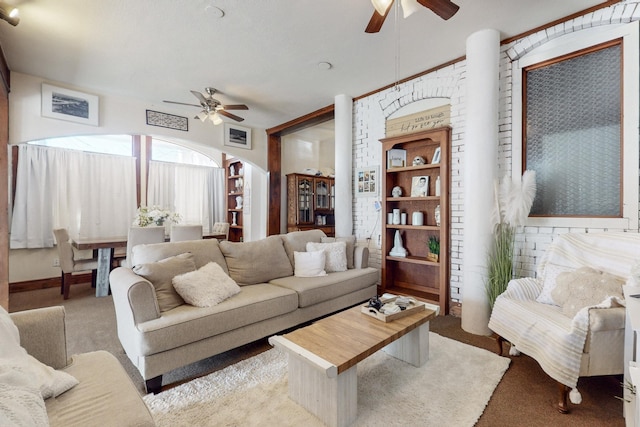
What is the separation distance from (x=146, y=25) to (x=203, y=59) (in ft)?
2.13

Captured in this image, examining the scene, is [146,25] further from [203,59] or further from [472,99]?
[472,99]

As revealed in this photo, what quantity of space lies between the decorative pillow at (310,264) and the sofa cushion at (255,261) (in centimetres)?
10

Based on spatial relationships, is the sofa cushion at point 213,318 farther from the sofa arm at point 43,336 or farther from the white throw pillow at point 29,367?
the white throw pillow at point 29,367

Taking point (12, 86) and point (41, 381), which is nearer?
point (41, 381)

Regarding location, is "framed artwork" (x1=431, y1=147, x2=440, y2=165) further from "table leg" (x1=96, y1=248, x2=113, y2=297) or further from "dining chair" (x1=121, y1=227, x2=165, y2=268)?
"table leg" (x1=96, y1=248, x2=113, y2=297)

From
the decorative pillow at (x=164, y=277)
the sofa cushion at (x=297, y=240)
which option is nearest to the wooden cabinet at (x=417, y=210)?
the sofa cushion at (x=297, y=240)

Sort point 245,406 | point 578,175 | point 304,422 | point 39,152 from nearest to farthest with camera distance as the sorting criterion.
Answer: point 304,422 < point 245,406 < point 578,175 < point 39,152

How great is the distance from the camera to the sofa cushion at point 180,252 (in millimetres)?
2496

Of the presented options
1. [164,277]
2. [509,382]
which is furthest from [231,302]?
[509,382]

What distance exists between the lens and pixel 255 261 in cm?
297

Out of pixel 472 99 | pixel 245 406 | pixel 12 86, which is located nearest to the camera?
pixel 245 406

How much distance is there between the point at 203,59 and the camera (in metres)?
3.21

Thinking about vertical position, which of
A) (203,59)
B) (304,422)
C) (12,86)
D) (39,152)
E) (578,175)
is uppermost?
(203,59)

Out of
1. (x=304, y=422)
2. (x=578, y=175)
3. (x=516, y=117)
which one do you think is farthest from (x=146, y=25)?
(x=578, y=175)
